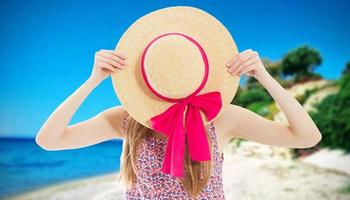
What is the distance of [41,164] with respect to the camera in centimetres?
721

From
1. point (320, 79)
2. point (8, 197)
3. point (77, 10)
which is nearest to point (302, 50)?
point (320, 79)

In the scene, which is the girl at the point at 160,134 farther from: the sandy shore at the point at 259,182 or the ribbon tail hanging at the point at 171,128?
the sandy shore at the point at 259,182

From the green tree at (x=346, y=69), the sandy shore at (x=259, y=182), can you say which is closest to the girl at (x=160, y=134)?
the sandy shore at (x=259, y=182)

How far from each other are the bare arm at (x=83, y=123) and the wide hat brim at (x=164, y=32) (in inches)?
1.1

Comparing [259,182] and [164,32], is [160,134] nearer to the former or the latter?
[164,32]

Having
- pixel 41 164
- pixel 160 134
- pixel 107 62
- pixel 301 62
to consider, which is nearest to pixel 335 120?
pixel 301 62

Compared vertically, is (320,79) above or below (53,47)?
below

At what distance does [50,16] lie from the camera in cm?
715

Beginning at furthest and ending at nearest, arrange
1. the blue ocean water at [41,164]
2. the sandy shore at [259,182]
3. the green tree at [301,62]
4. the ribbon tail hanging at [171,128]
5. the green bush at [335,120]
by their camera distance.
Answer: the green tree at [301,62], the blue ocean water at [41,164], the green bush at [335,120], the sandy shore at [259,182], the ribbon tail hanging at [171,128]

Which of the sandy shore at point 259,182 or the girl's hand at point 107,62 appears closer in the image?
the girl's hand at point 107,62

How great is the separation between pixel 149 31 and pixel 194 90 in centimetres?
15

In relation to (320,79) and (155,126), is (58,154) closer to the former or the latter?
(320,79)

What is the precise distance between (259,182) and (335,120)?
1.18m

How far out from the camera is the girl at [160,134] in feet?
3.06
